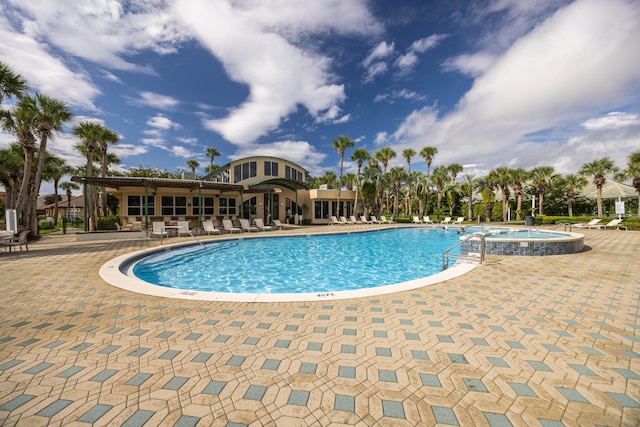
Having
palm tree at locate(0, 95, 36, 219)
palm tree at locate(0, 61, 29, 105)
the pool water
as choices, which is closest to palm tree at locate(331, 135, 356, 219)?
the pool water

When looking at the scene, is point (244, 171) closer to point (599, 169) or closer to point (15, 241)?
point (15, 241)

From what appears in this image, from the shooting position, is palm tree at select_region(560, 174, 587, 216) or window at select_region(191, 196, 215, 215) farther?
palm tree at select_region(560, 174, 587, 216)

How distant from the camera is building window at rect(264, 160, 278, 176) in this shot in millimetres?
26359

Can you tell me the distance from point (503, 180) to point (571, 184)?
8690 millimetres

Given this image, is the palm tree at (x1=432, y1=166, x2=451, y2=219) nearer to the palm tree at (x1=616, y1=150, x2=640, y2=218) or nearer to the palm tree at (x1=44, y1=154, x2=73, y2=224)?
the palm tree at (x1=616, y1=150, x2=640, y2=218)

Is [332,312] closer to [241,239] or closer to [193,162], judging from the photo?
[241,239]

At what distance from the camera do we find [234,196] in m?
22.9

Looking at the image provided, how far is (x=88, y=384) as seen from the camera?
7.78 ft

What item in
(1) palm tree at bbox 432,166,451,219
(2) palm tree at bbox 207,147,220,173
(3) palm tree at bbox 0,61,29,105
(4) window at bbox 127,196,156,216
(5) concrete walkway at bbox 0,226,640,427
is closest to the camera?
(5) concrete walkway at bbox 0,226,640,427

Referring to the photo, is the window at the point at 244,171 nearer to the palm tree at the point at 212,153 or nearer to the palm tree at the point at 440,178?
the palm tree at the point at 212,153

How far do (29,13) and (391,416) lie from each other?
14576mm

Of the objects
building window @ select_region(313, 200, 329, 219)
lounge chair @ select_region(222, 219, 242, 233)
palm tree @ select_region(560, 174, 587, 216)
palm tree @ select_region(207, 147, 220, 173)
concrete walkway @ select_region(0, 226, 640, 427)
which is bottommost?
concrete walkway @ select_region(0, 226, 640, 427)

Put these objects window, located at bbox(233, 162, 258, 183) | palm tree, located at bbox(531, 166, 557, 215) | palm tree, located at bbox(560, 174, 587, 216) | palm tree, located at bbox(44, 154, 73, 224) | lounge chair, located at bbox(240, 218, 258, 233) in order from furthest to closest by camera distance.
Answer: palm tree, located at bbox(560, 174, 587, 216) → palm tree, located at bbox(531, 166, 557, 215) → window, located at bbox(233, 162, 258, 183) → palm tree, located at bbox(44, 154, 73, 224) → lounge chair, located at bbox(240, 218, 258, 233)

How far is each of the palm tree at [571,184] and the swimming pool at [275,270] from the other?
1266 inches
